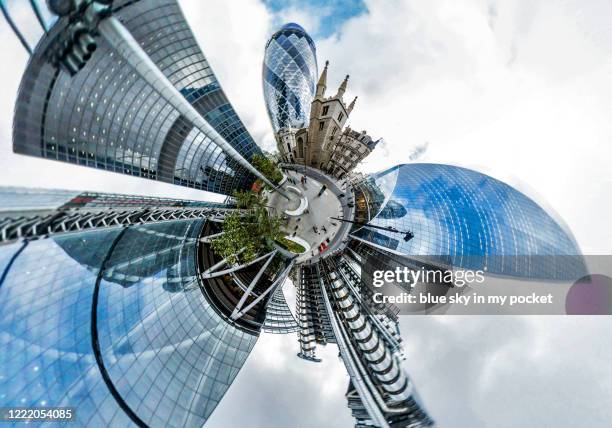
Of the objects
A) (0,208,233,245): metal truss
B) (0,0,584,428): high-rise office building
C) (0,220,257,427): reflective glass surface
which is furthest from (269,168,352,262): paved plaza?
(0,208,233,245): metal truss

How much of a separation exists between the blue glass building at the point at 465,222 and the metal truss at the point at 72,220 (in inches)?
776

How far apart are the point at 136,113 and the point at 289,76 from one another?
92.3 ft

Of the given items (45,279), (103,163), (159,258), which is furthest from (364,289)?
(103,163)

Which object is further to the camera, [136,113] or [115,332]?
[136,113]

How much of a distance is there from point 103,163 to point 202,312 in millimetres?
18631

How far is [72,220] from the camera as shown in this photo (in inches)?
428

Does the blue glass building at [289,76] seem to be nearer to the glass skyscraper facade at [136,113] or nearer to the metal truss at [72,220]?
the glass skyscraper facade at [136,113]

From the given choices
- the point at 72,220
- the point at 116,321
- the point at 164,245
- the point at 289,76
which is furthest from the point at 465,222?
the point at 72,220

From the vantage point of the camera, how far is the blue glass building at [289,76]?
4253cm

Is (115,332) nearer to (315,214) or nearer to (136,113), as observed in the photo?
(315,214)

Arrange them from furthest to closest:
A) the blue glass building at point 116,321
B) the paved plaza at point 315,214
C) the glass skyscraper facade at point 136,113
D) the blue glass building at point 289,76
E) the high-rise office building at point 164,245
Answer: the blue glass building at point 289,76 < the paved plaza at point 315,214 < the glass skyscraper facade at point 136,113 < the blue glass building at point 116,321 < the high-rise office building at point 164,245

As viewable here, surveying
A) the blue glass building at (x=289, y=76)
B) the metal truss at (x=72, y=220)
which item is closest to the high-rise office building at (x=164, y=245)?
the metal truss at (x=72, y=220)

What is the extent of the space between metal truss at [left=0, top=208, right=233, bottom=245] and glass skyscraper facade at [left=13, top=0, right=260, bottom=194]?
9.95 meters

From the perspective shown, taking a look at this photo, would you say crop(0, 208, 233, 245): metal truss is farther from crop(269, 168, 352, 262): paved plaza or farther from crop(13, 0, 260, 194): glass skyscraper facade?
crop(13, 0, 260, 194): glass skyscraper facade
